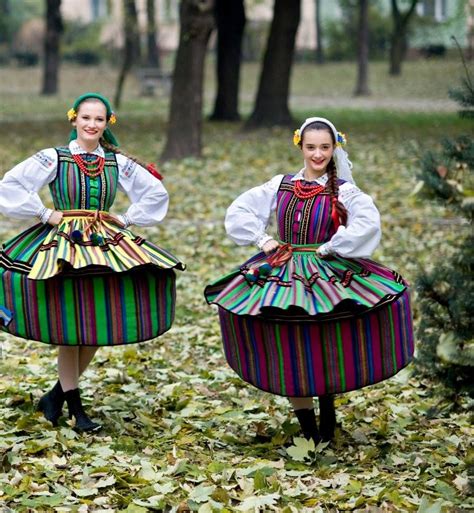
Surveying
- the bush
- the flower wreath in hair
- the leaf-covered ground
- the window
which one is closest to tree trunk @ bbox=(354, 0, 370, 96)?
the window

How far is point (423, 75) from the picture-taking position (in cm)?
4150

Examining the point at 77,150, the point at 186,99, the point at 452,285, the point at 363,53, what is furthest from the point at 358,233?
the point at 363,53

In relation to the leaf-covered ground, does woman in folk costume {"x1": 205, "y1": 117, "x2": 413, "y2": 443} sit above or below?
above

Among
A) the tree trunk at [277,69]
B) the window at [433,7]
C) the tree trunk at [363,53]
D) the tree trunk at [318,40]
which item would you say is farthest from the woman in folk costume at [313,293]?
the window at [433,7]

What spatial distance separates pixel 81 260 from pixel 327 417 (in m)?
1.47

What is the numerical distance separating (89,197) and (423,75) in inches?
1444

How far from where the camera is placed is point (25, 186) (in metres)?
6.05

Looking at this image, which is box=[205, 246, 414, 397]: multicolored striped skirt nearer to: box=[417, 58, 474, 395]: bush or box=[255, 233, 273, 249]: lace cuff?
box=[255, 233, 273, 249]: lace cuff

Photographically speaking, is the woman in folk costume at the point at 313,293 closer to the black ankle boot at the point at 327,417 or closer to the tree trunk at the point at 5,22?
the black ankle boot at the point at 327,417

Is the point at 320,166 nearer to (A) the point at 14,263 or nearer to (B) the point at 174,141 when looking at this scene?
(A) the point at 14,263

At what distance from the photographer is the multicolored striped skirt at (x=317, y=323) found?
538 cm

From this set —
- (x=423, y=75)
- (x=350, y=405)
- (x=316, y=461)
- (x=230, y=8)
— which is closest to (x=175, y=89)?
(x=230, y=8)

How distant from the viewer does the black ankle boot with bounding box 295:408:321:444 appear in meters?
5.79

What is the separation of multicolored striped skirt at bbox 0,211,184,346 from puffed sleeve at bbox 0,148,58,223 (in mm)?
136
